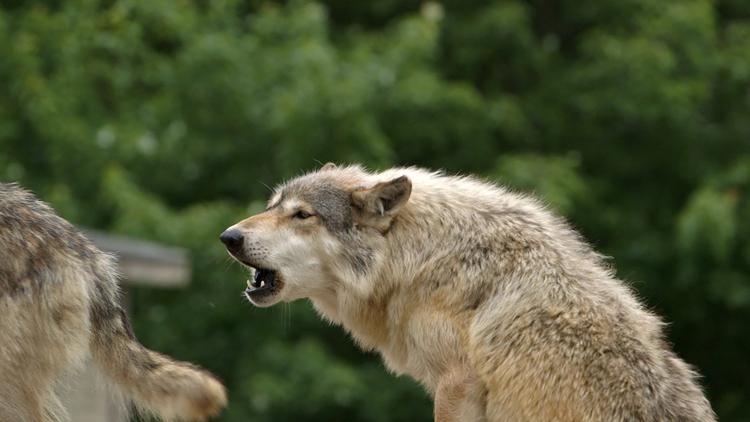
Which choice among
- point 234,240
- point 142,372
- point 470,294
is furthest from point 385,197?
point 142,372

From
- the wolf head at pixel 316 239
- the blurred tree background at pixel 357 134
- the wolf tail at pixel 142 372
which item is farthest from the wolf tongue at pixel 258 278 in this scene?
the blurred tree background at pixel 357 134

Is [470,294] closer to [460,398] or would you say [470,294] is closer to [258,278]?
[460,398]

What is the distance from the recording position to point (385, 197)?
249 inches

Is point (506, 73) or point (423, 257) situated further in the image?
point (506, 73)

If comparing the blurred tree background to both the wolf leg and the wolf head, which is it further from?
the wolf leg

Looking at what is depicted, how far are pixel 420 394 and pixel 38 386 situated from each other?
12.7 metres

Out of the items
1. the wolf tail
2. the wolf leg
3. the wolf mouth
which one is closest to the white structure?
the wolf tail

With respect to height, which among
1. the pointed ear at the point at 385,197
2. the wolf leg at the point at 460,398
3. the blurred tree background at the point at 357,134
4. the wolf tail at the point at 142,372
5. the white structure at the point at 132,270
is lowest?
the blurred tree background at the point at 357,134

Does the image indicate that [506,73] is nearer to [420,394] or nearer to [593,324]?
[420,394]

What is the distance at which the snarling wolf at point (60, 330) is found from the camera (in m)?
5.77

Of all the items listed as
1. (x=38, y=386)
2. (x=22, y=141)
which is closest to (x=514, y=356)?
(x=38, y=386)

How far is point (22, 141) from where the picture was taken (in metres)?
20.5

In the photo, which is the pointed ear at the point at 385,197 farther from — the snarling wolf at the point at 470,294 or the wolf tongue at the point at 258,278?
the wolf tongue at the point at 258,278

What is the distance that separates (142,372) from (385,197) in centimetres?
132
